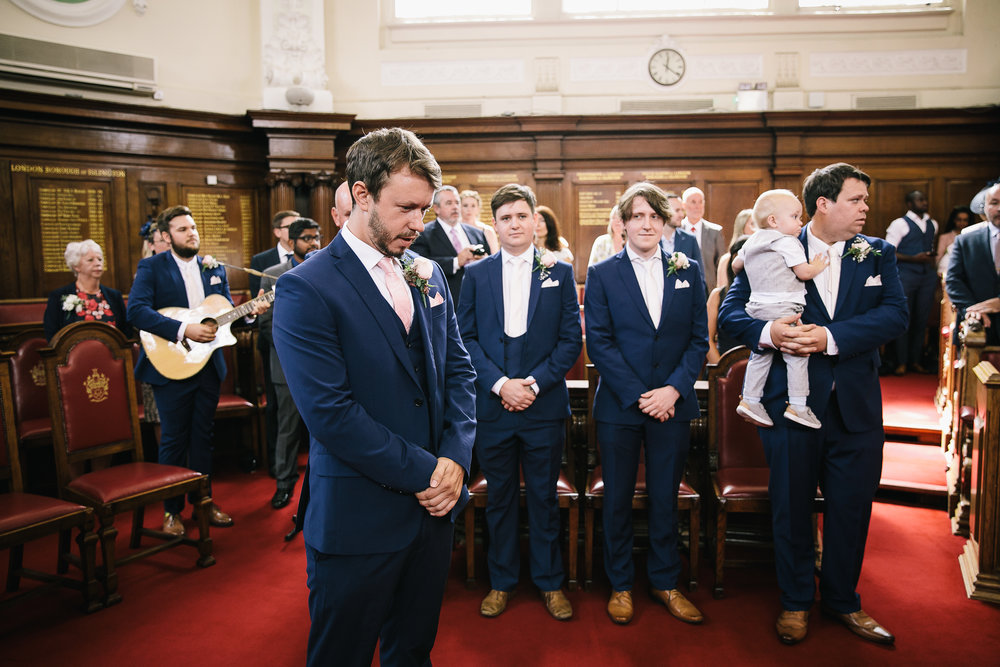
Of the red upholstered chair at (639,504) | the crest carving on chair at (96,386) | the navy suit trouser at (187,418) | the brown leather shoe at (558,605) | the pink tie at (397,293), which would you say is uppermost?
the pink tie at (397,293)

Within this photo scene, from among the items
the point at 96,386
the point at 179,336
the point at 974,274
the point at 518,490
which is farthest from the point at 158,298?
the point at 974,274

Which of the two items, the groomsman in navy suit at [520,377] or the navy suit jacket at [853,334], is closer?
the navy suit jacket at [853,334]

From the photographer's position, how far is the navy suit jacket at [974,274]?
385cm

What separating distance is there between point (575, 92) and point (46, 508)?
7.37m

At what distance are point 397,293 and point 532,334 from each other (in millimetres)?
1275

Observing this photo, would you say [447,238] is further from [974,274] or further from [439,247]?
[974,274]

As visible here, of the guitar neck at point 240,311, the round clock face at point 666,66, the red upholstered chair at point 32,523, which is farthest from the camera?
the round clock face at point 666,66

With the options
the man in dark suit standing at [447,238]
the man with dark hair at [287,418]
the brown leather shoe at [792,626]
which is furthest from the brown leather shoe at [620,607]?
the man with dark hair at [287,418]

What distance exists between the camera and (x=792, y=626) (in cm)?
251

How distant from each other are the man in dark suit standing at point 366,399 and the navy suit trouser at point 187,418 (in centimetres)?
240

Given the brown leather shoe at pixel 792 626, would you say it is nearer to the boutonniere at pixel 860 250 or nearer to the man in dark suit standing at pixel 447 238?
the boutonniere at pixel 860 250

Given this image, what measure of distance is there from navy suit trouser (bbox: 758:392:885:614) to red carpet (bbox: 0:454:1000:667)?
20cm

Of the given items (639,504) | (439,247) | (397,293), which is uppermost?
(439,247)

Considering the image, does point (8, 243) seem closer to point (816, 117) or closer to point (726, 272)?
point (726, 272)
